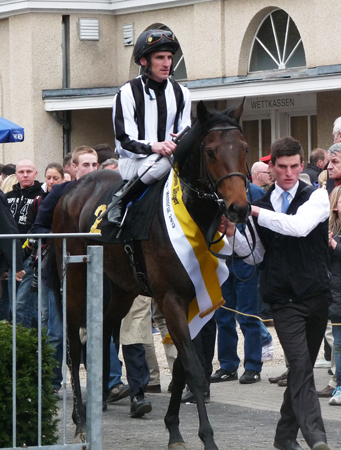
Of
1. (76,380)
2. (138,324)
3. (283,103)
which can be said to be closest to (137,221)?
(76,380)

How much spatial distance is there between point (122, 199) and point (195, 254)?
84 cm

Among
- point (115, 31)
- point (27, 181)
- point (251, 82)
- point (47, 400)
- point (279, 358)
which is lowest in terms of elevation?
point (279, 358)

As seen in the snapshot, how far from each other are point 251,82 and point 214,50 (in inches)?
72.4

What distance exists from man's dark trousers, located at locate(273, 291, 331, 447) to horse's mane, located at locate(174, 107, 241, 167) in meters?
1.20

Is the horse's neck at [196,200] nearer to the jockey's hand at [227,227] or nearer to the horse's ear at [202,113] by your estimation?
the jockey's hand at [227,227]

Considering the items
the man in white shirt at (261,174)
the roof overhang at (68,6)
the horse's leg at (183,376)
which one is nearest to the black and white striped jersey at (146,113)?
the horse's leg at (183,376)

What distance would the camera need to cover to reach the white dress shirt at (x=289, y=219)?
5.88 m

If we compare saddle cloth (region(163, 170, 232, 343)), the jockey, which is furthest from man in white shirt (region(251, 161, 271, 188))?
saddle cloth (region(163, 170, 232, 343))

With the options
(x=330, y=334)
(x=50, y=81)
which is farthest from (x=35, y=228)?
(x=50, y=81)

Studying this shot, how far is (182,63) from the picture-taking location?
65.7 feet

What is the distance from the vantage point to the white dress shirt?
588 centimetres

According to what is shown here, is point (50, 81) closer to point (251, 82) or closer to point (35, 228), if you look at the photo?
point (251, 82)

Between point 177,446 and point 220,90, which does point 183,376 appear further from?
point 220,90

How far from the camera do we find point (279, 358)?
34.7ft
